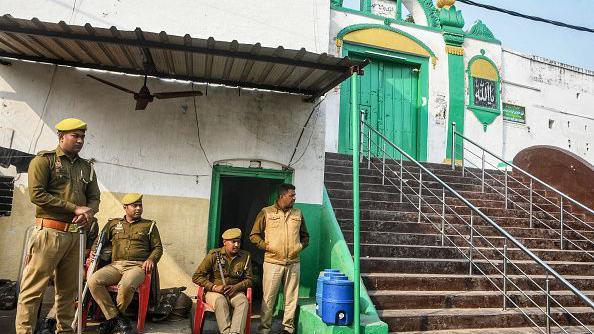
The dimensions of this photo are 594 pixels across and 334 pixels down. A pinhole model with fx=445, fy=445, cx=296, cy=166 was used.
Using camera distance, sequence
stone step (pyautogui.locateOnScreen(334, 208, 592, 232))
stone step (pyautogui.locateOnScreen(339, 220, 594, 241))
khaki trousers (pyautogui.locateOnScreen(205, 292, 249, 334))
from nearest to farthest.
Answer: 1. khaki trousers (pyautogui.locateOnScreen(205, 292, 249, 334))
2. stone step (pyautogui.locateOnScreen(339, 220, 594, 241))
3. stone step (pyautogui.locateOnScreen(334, 208, 592, 232))

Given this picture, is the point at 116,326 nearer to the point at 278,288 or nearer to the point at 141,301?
the point at 141,301

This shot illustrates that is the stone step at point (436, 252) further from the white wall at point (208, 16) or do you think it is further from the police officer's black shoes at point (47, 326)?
the police officer's black shoes at point (47, 326)

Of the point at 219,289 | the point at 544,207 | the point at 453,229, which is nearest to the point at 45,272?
the point at 219,289

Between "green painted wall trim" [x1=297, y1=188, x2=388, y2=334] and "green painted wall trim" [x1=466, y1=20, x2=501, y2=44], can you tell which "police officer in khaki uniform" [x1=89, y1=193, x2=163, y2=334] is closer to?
"green painted wall trim" [x1=297, y1=188, x2=388, y2=334]

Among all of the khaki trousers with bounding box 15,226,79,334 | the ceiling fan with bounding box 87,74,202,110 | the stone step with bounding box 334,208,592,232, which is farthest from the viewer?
the stone step with bounding box 334,208,592,232

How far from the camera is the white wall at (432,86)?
10.1 meters

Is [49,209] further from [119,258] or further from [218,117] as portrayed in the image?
[218,117]

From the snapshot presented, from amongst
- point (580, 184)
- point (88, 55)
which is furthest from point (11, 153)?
point (580, 184)

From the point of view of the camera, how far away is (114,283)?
506 cm

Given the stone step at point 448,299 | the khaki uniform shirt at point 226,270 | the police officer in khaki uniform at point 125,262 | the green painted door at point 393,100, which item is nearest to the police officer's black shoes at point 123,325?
the police officer in khaki uniform at point 125,262

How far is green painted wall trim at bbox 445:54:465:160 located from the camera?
10.9m

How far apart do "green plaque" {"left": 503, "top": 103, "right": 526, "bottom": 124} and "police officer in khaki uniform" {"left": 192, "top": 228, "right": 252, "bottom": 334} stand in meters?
9.04

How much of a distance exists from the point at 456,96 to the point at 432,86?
2.16 ft

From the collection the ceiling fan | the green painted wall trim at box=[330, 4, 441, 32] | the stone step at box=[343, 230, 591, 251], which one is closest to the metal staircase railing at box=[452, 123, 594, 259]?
→ the stone step at box=[343, 230, 591, 251]
